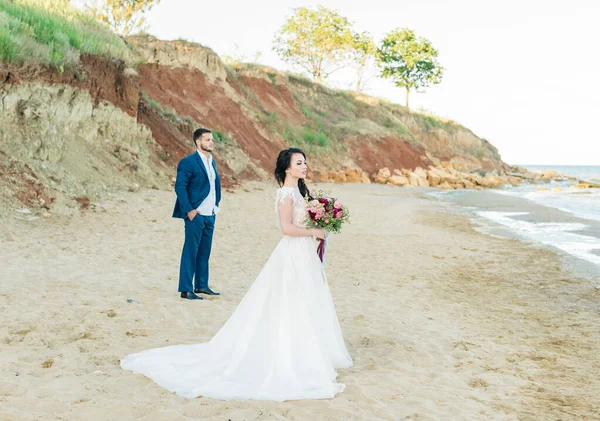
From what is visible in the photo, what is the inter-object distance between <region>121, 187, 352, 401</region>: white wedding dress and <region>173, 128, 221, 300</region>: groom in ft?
7.43

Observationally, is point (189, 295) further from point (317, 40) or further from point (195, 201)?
point (317, 40)

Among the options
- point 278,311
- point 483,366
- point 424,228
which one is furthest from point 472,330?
point 424,228

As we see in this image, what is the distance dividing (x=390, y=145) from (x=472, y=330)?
3402 centimetres

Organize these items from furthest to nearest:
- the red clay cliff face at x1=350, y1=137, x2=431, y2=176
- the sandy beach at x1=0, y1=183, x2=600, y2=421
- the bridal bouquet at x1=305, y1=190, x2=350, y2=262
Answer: the red clay cliff face at x1=350, y1=137, x2=431, y2=176 → the bridal bouquet at x1=305, y1=190, x2=350, y2=262 → the sandy beach at x1=0, y1=183, x2=600, y2=421

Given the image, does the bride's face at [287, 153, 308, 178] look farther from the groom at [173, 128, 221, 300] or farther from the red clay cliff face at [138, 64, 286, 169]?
the red clay cliff face at [138, 64, 286, 169]

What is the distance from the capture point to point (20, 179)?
12445 mm

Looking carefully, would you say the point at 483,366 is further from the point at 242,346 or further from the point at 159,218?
the point at 159,218

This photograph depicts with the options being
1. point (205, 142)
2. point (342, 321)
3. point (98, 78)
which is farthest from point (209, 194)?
point (98, 78)

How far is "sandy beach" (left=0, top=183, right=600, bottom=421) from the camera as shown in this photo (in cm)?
425

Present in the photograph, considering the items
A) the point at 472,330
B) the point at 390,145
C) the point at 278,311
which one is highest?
the point at 390,145

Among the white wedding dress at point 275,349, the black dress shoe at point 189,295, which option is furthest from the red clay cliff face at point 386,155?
the white wedding dress at point 275,349

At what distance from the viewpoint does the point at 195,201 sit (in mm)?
7348

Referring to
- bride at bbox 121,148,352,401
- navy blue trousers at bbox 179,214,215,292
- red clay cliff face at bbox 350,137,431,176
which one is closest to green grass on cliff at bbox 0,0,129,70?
navy blue trousers at bbox 179,214,215,292

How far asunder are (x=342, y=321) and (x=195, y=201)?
7.93 ft
